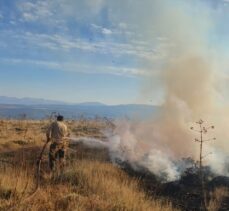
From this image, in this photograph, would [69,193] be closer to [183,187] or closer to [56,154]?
[183,187]

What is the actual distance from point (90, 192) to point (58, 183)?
1453 mm

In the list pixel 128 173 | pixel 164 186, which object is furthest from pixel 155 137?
pixel 164 186

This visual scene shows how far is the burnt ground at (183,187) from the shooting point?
45.1 feet

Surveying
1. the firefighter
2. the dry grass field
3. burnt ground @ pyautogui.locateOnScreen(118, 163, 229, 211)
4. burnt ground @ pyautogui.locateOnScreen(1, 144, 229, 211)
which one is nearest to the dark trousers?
the firefighter

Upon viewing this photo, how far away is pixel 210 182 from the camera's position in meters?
16.6

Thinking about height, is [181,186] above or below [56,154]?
below

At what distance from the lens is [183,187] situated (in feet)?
52.0

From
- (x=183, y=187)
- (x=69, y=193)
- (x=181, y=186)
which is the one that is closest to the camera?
(x=69, y=193)

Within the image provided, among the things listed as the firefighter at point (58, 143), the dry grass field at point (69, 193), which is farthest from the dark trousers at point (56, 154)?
the dry grass field at point (69, 193)

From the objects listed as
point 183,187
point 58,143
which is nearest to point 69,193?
point 183,187

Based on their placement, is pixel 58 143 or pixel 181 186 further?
pixel 58 143

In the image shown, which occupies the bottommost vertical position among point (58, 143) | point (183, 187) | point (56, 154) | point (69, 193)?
point (183, 187)

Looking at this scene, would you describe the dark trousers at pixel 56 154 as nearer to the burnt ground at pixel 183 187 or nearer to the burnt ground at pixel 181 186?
the burnt ground at pixel 181 186

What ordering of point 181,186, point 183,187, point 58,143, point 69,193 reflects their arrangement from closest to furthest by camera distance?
point 69,193, point 183,187, point 181,186, point 58,143
